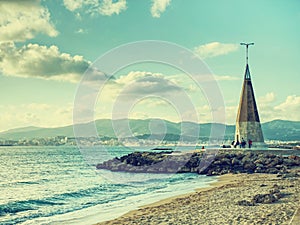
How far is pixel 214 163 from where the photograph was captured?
34.2 meters

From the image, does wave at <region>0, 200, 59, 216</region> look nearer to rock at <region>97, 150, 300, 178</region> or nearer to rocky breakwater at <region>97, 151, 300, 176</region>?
rock at <region>97, 150, 300, 178</region>

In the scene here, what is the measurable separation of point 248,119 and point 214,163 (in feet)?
44.9

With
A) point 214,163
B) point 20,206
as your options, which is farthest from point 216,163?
point 20,206

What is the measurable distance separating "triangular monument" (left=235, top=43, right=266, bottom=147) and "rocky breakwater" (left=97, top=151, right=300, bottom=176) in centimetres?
932

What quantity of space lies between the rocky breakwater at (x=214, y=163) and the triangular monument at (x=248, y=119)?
367 inches

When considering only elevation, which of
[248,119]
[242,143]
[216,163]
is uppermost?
[248,119]

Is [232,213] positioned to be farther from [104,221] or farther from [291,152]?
[291,152]

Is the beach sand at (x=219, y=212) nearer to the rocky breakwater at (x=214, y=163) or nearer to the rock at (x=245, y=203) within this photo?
the rock at (x=245, y=203)

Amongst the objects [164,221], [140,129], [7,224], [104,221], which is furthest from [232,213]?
[140,129]

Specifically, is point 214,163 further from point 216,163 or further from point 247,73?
point 247,73

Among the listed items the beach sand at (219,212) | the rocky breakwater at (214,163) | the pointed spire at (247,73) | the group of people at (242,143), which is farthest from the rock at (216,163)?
the beach sand at (219,212)

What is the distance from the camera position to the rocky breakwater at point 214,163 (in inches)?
1250

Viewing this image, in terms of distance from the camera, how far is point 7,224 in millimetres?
13586

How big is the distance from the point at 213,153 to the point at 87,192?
17512 mm
